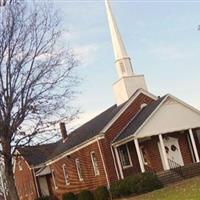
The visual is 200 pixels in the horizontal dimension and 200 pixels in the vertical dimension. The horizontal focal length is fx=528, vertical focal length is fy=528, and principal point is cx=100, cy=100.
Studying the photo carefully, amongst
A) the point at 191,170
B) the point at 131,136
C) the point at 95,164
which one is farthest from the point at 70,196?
the point at 191,170

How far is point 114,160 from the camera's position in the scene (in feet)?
121

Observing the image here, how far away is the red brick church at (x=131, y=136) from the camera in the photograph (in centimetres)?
3556

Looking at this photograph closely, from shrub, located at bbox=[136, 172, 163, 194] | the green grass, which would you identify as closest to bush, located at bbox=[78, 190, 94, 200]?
shrub, located at bbox=[136, 172, 163, 194]

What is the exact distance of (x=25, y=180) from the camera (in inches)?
2277

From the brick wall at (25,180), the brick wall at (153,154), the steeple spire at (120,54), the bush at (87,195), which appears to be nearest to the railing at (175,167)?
the brick wall at (153,154)

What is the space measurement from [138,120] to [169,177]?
5.04 metres

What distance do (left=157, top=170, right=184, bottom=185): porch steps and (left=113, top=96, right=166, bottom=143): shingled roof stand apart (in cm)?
336

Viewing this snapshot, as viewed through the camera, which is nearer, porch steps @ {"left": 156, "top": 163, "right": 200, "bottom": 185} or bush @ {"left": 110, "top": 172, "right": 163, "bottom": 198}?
bush @ {"left": 110, "top": 172, "right": 163, "bottom": 198}

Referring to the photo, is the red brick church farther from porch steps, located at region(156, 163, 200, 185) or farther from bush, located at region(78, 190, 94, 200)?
bush, located at region(78, 190, 94, 200)

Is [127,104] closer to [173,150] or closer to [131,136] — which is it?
[131,136]

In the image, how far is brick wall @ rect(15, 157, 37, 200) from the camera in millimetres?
55247

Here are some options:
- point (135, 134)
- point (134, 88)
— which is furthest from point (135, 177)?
point (134, 88)

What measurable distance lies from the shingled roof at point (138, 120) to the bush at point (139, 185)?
152 inches

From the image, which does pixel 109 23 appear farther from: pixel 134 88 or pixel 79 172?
pixel 79 172
